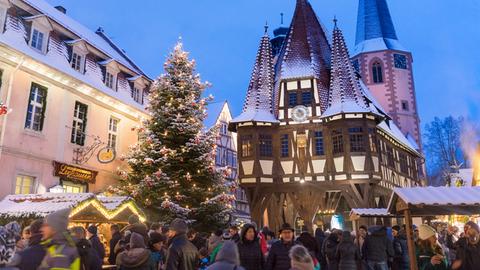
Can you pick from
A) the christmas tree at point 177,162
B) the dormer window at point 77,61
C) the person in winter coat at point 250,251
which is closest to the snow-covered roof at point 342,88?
the christmas tree at point 177,162

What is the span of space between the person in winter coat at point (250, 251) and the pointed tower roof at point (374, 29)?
42876mm

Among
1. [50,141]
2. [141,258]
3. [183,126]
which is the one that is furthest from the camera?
[183,126]

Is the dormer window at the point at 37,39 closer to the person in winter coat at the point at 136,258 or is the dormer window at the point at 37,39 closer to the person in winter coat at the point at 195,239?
the person in winter coat at the point at 195,239

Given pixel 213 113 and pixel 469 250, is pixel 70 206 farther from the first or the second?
pixel 213 113

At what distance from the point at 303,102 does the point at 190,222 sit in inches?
409

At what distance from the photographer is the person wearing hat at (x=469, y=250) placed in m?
6.20

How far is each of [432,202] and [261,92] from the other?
1654 centimetres

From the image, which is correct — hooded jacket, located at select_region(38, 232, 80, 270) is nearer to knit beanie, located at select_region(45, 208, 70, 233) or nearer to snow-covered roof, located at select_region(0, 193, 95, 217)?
knit beanie, located at select_region(45, 208, 70, 233)

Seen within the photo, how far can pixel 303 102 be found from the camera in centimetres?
2339

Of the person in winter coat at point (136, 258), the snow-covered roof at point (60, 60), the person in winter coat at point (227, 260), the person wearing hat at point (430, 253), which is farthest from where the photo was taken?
the snow-covered roof at point (60, 60)

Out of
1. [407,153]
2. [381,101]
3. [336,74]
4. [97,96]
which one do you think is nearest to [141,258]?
[97,96]

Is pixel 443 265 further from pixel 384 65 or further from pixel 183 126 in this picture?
pixel 384 65

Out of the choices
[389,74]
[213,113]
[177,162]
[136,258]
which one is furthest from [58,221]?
[389,74]

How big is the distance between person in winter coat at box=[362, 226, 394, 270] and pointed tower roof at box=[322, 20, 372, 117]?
11.6 metres
